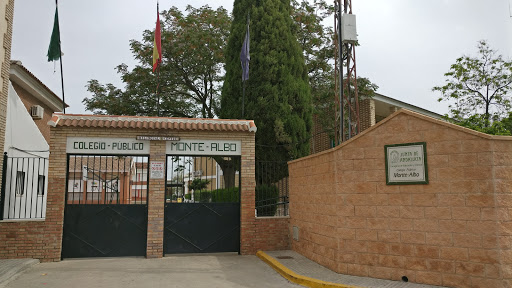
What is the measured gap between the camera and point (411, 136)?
7.49 metres

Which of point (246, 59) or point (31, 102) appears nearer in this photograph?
point (246, 59)

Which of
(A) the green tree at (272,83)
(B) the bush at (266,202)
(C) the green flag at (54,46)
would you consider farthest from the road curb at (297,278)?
(C) the green flag at (54,46)

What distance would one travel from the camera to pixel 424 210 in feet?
23.5

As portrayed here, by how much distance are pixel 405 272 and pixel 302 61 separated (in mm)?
11087

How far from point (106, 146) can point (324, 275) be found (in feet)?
22.0

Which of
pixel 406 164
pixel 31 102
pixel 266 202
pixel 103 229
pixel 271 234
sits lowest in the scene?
pixel 271 234

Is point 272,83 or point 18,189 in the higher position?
point 272,83

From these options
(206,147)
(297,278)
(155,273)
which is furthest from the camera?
(206,147)

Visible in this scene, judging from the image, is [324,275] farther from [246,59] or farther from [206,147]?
[246,59]

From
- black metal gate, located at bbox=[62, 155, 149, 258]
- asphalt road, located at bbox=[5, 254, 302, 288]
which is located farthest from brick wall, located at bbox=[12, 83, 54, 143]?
asphalt road, located at bbox=[5, 254, 302, 288]

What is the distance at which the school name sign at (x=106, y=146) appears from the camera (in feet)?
34.7

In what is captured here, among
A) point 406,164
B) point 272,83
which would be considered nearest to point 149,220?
point 406,164

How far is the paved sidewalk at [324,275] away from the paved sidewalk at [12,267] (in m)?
5.88

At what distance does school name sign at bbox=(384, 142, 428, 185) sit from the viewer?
7285 millimetres
